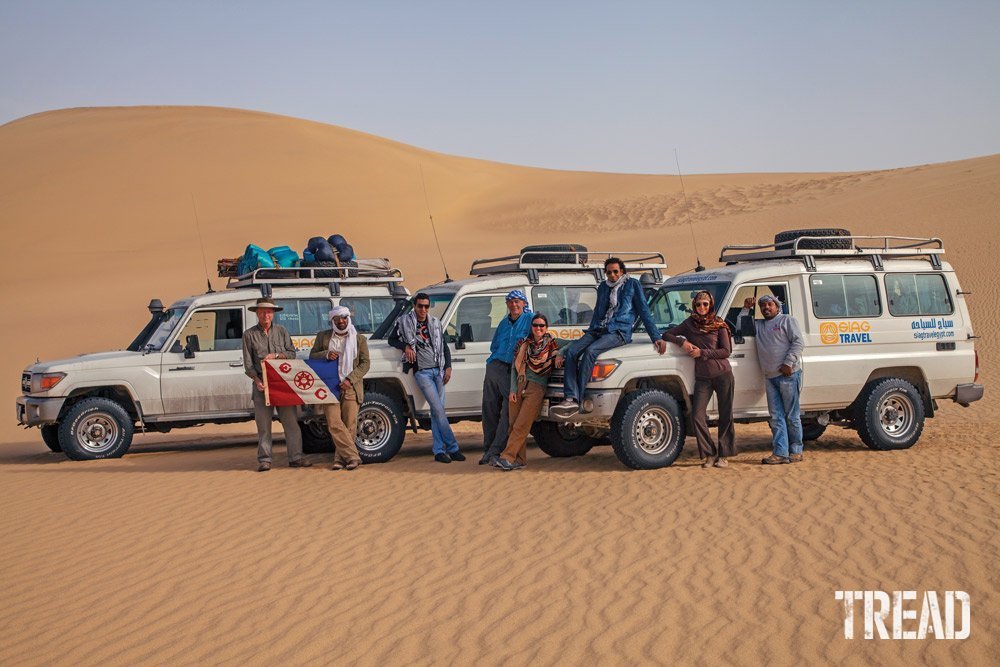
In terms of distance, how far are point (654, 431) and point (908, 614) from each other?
4523 mm

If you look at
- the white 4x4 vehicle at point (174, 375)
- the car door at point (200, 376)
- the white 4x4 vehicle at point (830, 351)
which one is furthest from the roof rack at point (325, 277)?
the white 4x4 vehicle at point (830, 351)

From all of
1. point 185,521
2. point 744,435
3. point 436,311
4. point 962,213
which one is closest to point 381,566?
point 185,521

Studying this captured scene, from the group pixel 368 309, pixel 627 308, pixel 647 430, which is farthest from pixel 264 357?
pixel 647 430

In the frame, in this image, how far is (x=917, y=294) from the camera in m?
11.5

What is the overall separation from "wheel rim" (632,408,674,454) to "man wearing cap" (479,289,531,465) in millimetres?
1445

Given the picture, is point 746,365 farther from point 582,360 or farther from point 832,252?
point 582,360

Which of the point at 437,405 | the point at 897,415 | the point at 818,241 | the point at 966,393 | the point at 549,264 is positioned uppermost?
the point at 549,264

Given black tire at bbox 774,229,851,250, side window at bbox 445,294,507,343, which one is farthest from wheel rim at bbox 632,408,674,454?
black tire at bbox 774,229,851,250

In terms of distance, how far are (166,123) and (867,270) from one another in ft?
213

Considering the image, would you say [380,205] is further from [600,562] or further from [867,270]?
[600,562]

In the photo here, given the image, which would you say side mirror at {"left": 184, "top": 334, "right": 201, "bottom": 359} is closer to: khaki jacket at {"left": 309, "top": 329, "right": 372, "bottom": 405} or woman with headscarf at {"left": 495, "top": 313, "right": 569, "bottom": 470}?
khaki jacket at {"left": 309, "top": 329, "right": 372, "bottom": 405}

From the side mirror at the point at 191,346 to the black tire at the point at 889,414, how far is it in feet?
24.6

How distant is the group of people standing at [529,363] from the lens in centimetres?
1018

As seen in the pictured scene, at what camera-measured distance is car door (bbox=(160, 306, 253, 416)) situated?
40.7ft
